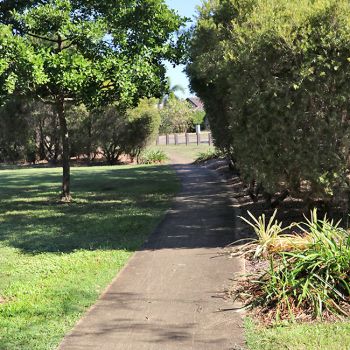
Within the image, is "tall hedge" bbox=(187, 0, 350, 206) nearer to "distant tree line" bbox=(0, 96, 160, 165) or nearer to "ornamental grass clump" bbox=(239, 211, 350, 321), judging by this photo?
"ornamental grass clump" bbox=(239, 211, 350, 321)

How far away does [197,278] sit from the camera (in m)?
6.48

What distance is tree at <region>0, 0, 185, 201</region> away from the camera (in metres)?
11.1

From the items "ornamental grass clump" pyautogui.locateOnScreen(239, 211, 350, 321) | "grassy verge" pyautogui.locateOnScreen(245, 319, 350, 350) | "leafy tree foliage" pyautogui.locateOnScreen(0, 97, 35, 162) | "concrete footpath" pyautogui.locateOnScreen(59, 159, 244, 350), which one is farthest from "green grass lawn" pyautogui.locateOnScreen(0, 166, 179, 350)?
"leafy tree foliage" pyautogui.locateOnScreen(0, 97, 35, 162)

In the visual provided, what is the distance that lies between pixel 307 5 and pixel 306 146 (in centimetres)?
211

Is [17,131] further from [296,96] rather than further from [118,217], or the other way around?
[296,96]

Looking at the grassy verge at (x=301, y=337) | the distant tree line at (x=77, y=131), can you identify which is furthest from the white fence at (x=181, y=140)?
the grassy verge at (x=301, y=337)

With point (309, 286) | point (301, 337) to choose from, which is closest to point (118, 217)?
point (309, 286)

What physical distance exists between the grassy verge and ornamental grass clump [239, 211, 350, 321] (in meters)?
0.19

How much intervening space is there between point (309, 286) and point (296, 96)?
3.33m

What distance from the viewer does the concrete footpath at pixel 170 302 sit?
4.60 metres

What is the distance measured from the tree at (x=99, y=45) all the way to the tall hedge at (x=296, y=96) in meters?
3.83

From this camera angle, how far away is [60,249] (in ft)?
27.7

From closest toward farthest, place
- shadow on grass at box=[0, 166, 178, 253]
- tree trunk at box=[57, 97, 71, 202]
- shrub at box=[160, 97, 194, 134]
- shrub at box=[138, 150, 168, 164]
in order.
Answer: shadow on grass at box=[0, 166, 178, 253] < tree trunk at box=[57, 97, 71, 202] < shrub at box=[138, 150, 168, 164] < shrub at box=[160, 97, 194, 134]

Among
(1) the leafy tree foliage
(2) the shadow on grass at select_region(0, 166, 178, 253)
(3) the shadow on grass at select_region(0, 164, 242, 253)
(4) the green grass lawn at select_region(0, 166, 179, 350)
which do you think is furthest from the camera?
(1) the leafy tree foliage
